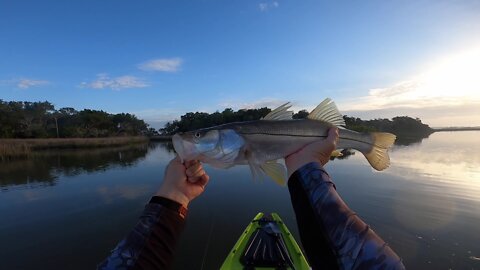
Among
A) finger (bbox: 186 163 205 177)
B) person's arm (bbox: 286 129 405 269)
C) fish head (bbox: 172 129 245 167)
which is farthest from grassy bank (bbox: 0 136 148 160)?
person's arm (bbox: 286 129 405 269)

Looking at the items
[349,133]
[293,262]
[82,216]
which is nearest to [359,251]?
[349,133]

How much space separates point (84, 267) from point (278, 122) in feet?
38.4

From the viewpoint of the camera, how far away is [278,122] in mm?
3279

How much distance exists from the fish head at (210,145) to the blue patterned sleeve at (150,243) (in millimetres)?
Answer: 713

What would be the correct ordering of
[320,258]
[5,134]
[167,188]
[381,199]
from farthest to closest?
[5,134] < [381,199] < [167,188] < [320,258]

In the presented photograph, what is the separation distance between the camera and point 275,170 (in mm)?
3238

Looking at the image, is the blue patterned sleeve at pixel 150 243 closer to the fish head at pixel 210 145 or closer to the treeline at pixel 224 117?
the fish head at pixel 210 145

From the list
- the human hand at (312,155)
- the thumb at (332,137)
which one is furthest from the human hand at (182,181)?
the thumb at (332,137)

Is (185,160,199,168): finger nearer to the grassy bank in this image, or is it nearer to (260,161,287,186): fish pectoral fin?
(260,161,287,186): fish pectoral fin

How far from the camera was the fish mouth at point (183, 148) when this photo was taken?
2.73m

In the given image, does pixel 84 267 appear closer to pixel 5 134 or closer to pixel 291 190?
pixel 291 190

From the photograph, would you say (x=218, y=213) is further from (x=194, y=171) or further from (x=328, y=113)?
(x=194, y=171)

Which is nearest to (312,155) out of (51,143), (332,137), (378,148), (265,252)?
(332,137)

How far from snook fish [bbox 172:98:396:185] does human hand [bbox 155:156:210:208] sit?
154 mm
